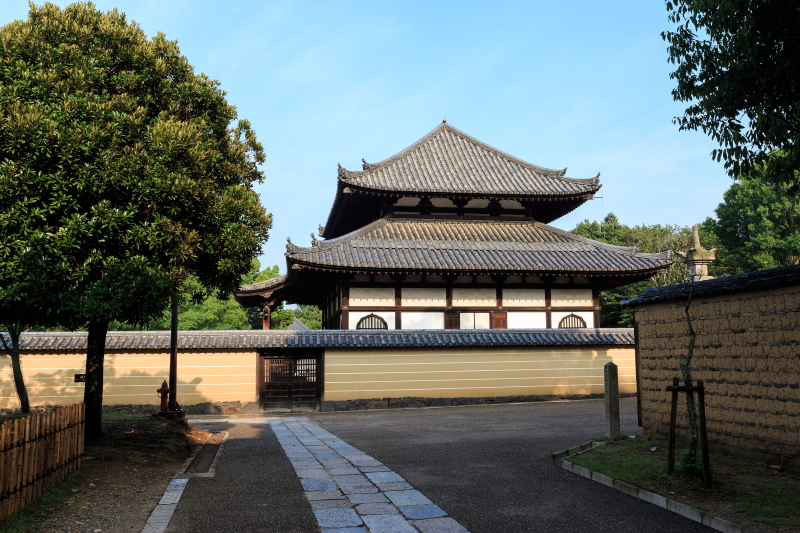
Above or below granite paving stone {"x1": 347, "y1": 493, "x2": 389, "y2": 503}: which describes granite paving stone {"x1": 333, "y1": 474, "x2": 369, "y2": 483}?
below

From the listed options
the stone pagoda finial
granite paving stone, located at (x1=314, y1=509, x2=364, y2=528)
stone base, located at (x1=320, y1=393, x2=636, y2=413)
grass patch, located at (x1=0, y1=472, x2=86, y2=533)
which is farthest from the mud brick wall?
stone base, located at (x1=320, y1=393, x2=636, y2=413)

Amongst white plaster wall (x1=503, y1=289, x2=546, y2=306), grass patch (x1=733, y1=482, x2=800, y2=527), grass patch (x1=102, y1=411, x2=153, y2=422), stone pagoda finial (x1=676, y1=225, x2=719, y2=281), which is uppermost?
stone pagoda finial (x1=676, y1=225, x2=719, y2=281)

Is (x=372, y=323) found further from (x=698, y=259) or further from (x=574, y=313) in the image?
(x=698, y=259)

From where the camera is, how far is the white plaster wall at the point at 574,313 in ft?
82.1

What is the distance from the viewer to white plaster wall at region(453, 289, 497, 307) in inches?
971

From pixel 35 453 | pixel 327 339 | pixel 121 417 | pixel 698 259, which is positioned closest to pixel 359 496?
pixel 35 453

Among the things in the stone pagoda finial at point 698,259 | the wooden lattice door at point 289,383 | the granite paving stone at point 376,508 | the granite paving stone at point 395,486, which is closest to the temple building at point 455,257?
the wooden lattice door at point 289,383

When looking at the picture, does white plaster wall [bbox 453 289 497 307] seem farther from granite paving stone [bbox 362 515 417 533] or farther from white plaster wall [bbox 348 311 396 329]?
granite paving stone [bbox 362 515 417 533]

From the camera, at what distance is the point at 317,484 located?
8258 millimetres

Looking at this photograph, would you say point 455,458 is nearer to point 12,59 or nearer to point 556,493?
point 556,493

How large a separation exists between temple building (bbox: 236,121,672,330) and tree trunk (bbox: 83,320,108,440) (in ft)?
35.2

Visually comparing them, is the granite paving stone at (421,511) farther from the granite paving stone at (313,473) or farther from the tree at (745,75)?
the tree at (745,75)

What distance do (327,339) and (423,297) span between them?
4.69 metres

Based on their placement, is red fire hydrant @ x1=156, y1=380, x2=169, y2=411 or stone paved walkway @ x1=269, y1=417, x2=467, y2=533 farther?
red fire hydrant @ x1=156, y1=380, x2=169, y2=411
